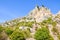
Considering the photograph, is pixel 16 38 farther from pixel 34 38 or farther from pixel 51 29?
pixel 51 29

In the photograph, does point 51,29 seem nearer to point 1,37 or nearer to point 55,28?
point 55,28

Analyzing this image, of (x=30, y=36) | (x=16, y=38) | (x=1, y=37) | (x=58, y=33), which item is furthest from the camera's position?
(x=58, y=33)

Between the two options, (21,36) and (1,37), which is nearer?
(1,37)

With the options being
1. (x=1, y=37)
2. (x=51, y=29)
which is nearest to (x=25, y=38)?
(x=1, y=37)

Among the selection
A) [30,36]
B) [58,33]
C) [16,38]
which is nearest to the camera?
[16,38]

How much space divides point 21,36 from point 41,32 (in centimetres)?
996

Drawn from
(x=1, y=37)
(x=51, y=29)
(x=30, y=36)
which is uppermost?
(x=51, y=29)

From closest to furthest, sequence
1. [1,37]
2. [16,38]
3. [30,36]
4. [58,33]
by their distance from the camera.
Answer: [1,37] < [16,38] < [30,36] < [58,33]

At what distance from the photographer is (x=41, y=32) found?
102375mm

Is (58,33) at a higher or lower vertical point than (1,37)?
higher

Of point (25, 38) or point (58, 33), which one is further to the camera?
point (58, 33)

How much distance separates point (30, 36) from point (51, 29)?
67.4 feet

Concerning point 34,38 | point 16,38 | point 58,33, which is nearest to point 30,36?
point 34,38

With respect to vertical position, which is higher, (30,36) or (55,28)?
(55,28)
